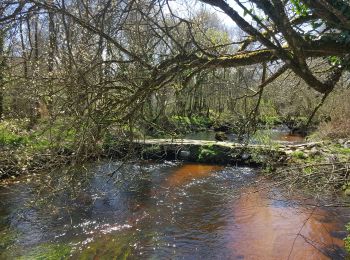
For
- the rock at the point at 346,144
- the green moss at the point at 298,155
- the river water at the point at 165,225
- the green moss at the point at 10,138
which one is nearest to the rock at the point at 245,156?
the green moss at the point at 298,155

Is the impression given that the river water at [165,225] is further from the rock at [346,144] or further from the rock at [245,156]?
the rock at [346,144]

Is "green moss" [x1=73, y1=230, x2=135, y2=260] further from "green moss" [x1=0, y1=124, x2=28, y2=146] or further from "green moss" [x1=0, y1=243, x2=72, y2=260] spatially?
"green moss" [x1=0, y1=124, x2=28, y2=146]

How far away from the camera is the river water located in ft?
25.1

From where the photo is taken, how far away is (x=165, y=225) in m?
9.29

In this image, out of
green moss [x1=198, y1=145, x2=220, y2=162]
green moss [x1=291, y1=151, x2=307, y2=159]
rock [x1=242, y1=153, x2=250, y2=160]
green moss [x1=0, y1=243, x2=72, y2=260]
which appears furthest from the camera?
green moss [x1=198, y1=145, x2=220, y2=162]

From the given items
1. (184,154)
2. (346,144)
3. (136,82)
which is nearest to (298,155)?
(346,144)

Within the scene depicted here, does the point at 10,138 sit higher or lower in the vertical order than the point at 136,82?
lower

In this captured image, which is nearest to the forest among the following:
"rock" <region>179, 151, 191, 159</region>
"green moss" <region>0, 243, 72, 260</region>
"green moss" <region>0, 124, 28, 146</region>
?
"green moss" <region>0, 243, 72, 260</region>

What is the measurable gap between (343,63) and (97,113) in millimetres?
2896

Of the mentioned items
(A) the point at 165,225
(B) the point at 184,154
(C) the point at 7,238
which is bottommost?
(A) the point at 165,225

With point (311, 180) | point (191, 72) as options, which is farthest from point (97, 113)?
point (311, 180)

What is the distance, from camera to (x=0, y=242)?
26.6 ft

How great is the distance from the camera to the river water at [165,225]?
7.66 metres

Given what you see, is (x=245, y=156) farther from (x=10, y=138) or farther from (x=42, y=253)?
(x=42, y=253)
